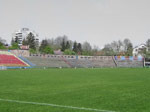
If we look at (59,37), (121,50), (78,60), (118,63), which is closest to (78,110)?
(78,60)

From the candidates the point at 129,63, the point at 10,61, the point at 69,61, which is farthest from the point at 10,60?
the point at 129,63

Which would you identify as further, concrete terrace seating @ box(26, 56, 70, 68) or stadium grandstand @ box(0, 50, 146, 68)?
concrete terrace seating @ box(26, 56, 70, 68)

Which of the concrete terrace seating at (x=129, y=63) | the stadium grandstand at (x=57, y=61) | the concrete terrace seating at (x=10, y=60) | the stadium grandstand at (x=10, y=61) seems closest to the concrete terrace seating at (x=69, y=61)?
the stadium grandstand at (x=57, y=61)

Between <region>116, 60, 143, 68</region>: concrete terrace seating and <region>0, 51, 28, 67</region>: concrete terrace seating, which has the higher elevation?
<region>0, 51, 28, 67</region>: concrete terrace seating

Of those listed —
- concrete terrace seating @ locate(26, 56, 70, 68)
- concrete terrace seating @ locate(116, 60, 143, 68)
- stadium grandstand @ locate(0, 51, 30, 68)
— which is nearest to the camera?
stadium grandstand @ locate(0, 51, 30, 68)

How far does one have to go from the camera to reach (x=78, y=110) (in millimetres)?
7961

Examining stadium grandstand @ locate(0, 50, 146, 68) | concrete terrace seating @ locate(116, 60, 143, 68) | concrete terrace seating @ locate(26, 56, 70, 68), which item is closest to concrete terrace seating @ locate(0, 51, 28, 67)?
stadium grandstand @ locate(0, 50, 146, 68)

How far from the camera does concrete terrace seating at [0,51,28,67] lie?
195 ft

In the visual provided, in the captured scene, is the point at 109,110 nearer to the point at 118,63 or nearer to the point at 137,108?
the point at 137,108

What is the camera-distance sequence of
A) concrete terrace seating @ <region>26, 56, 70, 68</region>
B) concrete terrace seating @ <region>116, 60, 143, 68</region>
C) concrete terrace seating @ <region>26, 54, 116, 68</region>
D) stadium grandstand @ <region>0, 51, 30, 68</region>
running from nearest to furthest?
stadium grandstand @ <region>0, 51, 30, 68</region> → concrete terrace seating @ <region>26, 56, 70, 68</region> → concrete terrace seating @ <region>26, 54, 116, 68</region> → concrete terrace seating @ <region>116, 60, 143, 68</region>

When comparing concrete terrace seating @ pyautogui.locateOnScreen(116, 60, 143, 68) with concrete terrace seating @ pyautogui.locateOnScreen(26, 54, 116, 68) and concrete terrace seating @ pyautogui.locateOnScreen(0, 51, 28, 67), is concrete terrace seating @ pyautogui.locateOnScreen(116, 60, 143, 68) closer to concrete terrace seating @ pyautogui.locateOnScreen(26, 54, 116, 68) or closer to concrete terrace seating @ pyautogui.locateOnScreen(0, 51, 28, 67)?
concrete terrace seating @ pyautogui.locateOnScreen(26, 54, 116, 68)

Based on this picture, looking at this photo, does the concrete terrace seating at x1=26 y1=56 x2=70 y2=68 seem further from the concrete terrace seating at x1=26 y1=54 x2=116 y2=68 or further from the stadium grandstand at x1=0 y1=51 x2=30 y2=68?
the stadium grandstand at x1=0 y1=51 x2=30 y2=68

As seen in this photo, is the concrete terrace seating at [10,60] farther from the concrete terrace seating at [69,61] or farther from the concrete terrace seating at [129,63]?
the concrete terrace seating at [129,63]

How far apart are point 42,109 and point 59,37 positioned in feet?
521
